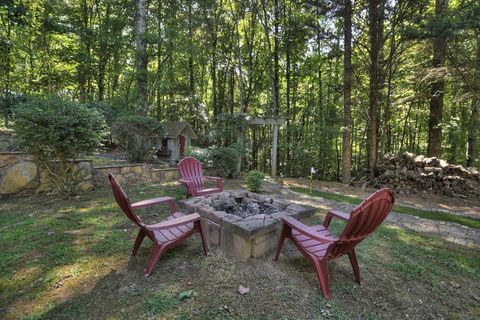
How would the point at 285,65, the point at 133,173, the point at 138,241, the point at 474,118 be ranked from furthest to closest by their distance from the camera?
the point at 285,65 → the point at 474,118 → the point at 133,173 → the point at 138,241

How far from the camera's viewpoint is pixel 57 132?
3.35 m

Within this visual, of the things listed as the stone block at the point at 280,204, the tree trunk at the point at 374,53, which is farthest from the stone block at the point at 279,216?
the tree trunk at the point at 374,53

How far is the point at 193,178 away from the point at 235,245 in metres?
1.85

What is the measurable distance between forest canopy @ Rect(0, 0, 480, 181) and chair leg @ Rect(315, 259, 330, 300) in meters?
4.98

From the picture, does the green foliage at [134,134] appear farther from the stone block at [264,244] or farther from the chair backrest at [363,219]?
the chair backrest at [363,219]

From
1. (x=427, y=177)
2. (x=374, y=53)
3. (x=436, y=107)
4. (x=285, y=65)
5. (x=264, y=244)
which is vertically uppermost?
(x=285, y=65)

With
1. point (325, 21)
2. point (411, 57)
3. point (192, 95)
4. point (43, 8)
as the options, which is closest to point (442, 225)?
point (411, 57)

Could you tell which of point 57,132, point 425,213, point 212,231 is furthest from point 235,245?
point 425,213

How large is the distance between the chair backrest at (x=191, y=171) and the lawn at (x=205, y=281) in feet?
4.01

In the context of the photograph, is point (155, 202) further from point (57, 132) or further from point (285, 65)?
point (285, 65)

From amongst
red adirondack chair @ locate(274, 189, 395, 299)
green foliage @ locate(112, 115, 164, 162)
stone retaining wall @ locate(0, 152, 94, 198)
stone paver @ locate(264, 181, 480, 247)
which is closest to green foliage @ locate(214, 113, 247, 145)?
green foliage @ locate(112, 115, 164, 162)

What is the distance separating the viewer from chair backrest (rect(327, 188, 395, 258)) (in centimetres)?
165

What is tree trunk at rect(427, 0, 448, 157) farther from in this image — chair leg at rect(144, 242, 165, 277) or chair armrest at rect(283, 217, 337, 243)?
chair leg at rect(144, 242, 165, 277)

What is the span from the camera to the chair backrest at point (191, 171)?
12.4ft
